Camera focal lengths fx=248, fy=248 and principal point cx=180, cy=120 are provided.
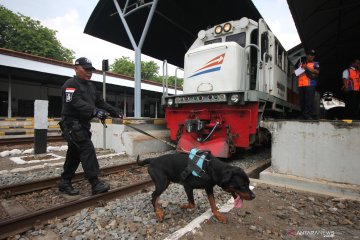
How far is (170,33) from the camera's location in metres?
10.2

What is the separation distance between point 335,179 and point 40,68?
12335mm

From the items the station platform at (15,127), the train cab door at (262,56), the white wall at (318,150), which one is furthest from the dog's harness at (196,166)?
the station platform at (15,127)

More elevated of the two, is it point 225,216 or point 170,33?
point 170,33

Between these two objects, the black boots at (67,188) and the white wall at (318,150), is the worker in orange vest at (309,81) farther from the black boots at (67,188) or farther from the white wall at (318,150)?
the black boots at (67,188)

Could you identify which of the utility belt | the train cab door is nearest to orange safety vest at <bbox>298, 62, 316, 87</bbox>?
the train cab door

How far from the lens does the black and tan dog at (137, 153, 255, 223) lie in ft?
7.79

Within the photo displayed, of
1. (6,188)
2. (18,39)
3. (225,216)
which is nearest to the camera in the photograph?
(225,216)

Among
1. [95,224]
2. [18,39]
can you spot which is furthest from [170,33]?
[18,39]

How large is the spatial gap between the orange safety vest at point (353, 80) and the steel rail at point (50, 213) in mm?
6081

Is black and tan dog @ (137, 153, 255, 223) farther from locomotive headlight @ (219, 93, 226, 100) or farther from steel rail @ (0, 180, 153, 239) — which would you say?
locomotive headlight @ (219, 93, 226, 100)

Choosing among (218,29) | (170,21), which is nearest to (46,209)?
(218,29)

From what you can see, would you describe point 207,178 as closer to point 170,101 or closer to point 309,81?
point 170,101

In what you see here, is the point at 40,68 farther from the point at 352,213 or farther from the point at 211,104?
the point at 352,213

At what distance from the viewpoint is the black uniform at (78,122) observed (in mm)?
3338
